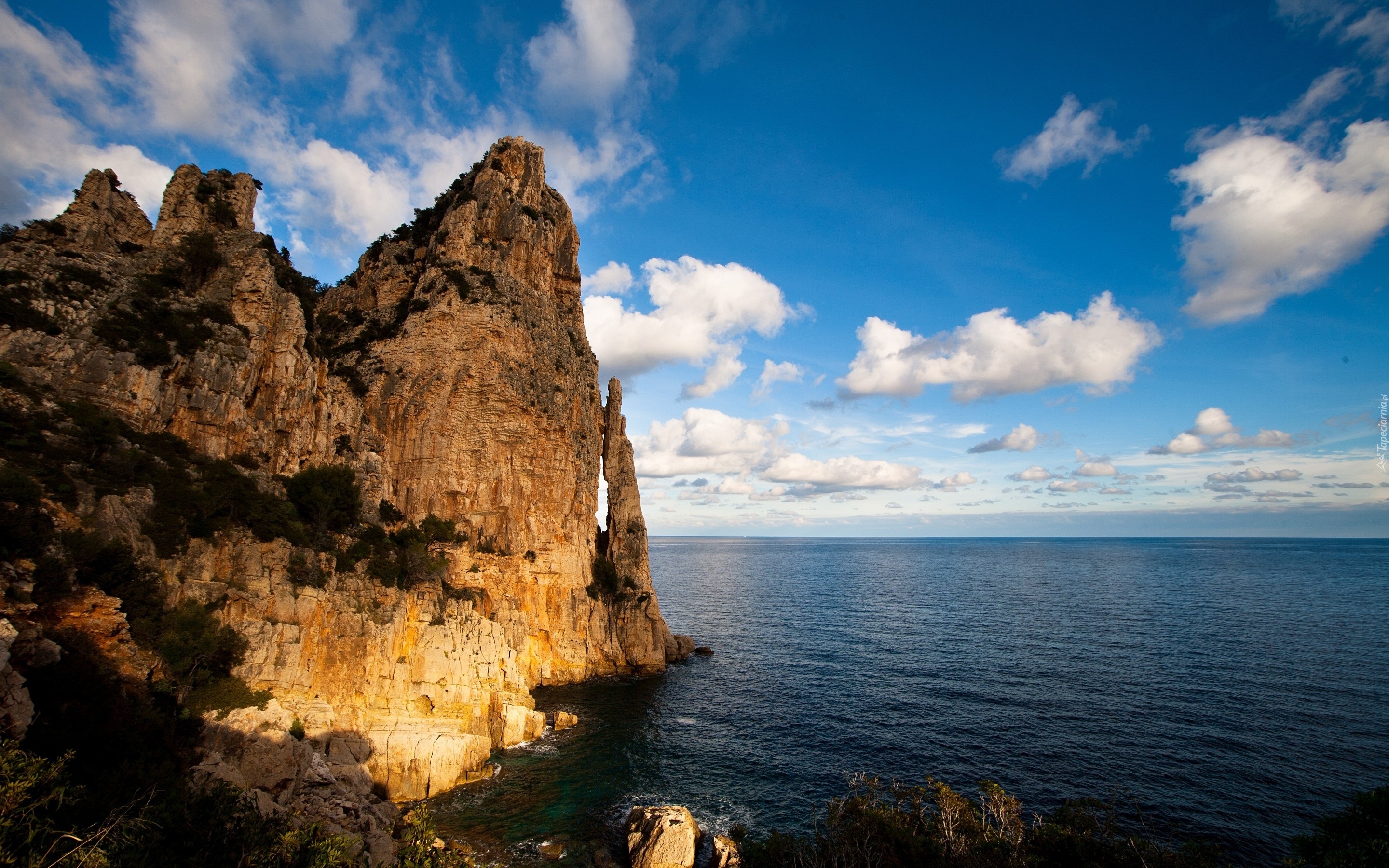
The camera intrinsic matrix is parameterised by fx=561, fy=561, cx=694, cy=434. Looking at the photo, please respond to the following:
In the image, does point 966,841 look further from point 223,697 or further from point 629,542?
point 629,542

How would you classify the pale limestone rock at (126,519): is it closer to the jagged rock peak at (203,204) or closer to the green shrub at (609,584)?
the jagged rock peak at (203,204)

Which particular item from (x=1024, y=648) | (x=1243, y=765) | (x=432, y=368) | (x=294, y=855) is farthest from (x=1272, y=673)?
(x=432, y=368)

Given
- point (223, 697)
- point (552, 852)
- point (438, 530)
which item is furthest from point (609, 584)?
point (223, 697)

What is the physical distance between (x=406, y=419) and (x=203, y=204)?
17431 millimetres

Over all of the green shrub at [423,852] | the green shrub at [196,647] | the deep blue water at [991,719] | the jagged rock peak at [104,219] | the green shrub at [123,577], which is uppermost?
the jagged rock peak at [104,219]

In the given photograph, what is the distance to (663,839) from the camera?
2164cm

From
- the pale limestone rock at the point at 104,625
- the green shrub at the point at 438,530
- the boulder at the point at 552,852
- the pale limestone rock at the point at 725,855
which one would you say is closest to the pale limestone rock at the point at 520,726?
the boulder at the point at 552,852

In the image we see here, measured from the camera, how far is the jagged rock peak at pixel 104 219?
1174 inches

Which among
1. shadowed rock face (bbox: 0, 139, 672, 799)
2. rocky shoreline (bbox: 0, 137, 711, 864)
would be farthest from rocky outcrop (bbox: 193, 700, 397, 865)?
shadowed rock face (bbox: 0, 139, 672, 799)

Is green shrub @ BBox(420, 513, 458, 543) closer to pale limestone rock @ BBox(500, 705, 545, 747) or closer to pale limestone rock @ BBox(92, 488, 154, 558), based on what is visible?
pale limestone rock @ BBox(500, 705, 545, 747)

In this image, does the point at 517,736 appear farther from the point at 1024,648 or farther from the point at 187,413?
the point at 1024,648

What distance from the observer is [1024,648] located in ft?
173

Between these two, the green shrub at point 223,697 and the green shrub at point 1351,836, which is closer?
the green shrub at point 1351,836

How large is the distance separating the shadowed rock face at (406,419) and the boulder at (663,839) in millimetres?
10656
